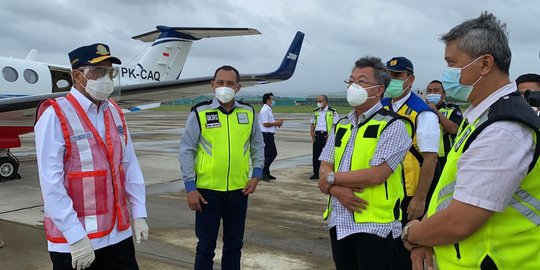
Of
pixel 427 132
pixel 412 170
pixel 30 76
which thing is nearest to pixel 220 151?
pixel 412 170

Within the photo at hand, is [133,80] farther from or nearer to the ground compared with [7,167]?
farther from the ground

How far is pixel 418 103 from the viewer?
3.60m

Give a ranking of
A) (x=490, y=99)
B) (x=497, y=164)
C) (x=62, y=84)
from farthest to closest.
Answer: (x=62, y=84), (x=490, y=99), (x=497, y=164)

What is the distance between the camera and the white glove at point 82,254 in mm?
2295

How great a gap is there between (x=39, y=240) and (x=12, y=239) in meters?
0.31

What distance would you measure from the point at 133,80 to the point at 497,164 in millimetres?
14947

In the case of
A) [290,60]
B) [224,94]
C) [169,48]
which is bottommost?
[224,94]

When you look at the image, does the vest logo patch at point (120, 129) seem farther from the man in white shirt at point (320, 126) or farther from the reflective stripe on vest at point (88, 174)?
the man in white shirt at point (320, 126)

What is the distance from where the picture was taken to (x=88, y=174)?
242 centimetres

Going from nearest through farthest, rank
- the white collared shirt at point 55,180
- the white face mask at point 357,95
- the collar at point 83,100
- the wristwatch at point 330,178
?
the white collared shirt at point 55,180, the collar at point 83,100, the wristwatch at point 330,178, the white face mask at point 357,95

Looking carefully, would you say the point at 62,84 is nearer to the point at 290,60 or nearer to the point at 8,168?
the point at 8,168

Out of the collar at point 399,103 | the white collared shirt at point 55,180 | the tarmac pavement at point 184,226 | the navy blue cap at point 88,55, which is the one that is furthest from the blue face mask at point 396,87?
the white collared shirt at point 55,180

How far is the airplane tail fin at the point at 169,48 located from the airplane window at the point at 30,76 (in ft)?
16.1

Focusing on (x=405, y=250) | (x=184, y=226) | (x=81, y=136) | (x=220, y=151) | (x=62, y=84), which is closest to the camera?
(x=81, y=136)
